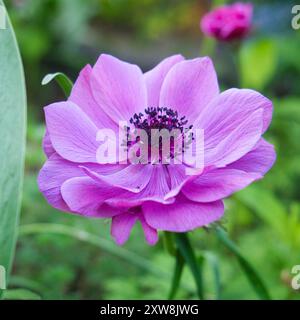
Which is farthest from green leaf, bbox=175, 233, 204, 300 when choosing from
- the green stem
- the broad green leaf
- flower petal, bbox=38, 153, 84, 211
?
the broad green leaf

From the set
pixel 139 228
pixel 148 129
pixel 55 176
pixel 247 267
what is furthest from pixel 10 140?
pixel 139 228

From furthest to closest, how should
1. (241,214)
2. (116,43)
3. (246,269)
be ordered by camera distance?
→ (116,43) → (241,214) → (246,269)

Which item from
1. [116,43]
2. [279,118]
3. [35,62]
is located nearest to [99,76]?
[279,118]

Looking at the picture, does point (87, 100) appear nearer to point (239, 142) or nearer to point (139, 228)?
point (239, 142)

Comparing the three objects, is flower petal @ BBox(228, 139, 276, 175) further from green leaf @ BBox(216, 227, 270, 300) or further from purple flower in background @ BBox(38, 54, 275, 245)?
green leaf @ BBox(216, 227, 270, 300)

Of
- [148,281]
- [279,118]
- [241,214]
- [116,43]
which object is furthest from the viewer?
[116,43]

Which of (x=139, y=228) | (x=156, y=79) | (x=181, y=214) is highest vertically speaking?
(x=156, y=79)

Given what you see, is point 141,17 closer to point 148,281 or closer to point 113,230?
point 148,281
